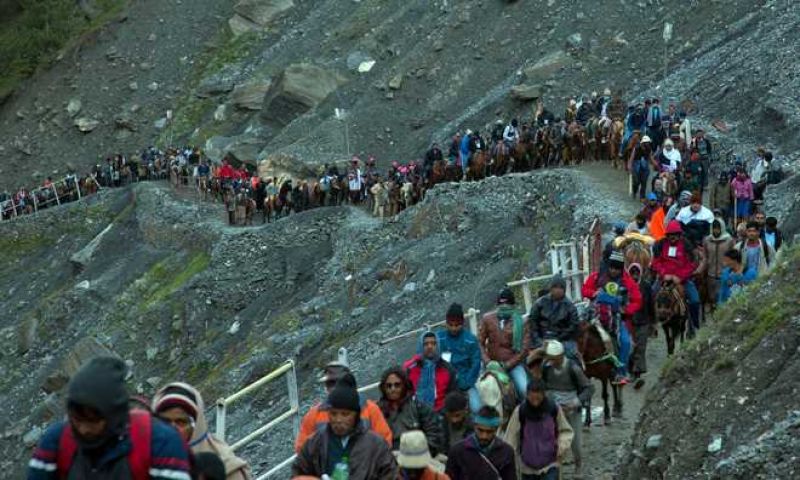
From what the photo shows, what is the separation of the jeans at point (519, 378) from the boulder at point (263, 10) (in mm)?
52538

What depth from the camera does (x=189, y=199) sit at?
46.5m

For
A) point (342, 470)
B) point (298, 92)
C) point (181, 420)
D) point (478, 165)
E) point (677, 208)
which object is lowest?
point (478, 165)

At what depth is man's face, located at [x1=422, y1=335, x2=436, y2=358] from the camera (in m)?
11.0

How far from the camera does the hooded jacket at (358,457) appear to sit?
312 inches

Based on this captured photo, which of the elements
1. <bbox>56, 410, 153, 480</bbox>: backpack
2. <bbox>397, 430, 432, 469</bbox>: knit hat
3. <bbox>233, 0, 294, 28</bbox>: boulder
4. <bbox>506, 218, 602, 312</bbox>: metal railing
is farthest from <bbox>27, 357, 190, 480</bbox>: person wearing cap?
<bbox>233, 0, 294, 28</bbox>: boulder

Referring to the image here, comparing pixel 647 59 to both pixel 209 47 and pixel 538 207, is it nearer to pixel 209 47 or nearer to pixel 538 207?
pixel 538 207

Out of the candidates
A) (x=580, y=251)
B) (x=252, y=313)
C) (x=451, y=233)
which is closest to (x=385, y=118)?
(x=252, y=313)

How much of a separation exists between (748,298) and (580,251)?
28.8 feet

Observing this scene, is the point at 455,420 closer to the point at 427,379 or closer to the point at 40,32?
the point at 427,379

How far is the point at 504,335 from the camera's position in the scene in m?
12.8

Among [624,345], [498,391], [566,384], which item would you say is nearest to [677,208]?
[624,345]

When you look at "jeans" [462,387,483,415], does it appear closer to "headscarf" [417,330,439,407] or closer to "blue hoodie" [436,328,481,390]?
"blue hoodie" [436,328,481,390]

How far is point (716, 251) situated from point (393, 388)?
29.7 feet

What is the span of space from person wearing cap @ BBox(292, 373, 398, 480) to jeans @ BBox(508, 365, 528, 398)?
4.33 meters
